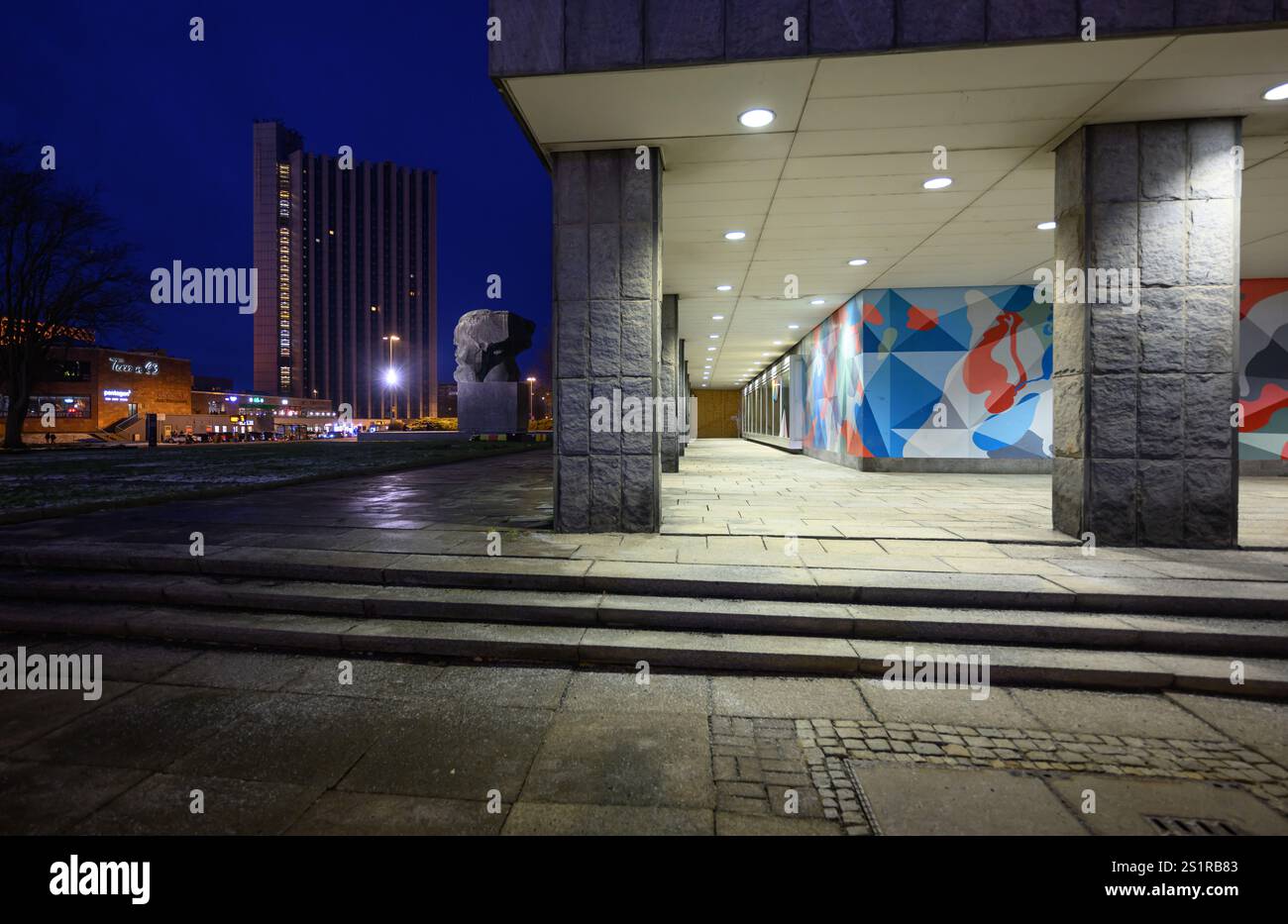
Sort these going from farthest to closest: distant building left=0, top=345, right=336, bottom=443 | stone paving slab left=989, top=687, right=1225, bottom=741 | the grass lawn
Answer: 1. distant building left=0, top=345, right=336, bottom=443
2. the grass lawn
3. stone paving slab left=989, top=687, right=1225, bottom=741

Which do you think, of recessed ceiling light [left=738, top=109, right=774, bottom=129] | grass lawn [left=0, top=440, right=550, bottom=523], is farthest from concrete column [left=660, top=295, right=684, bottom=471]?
recessed ceiling light [left=738, top=109, right=774, bottom=129]

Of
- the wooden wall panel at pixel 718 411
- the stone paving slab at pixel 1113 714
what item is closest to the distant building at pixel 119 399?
the wooden wall panel at pixel 718 411

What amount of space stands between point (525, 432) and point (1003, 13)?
28.2 m

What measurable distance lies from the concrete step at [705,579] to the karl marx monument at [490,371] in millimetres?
24586

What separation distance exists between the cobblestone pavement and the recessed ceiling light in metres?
5.46

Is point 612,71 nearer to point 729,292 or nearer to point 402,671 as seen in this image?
point 402,671

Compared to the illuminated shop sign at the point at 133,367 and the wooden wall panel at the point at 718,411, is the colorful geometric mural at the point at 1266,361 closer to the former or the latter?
the wooden wall panel at the point at 718,411

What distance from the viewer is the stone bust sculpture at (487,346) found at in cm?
2944

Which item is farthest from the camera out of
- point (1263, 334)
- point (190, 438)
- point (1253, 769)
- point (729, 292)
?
point (190, 438)

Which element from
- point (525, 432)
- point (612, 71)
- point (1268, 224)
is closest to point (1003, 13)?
point (612, 71)

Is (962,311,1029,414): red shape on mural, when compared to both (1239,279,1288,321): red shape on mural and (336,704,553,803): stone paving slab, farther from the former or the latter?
(336,704,553,803): stone paving slab

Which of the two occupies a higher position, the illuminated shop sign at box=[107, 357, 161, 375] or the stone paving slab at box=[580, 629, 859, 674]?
the illuminated shop sign at box=[107, 357, 161, 375]

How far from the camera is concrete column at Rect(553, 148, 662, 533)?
6.91m

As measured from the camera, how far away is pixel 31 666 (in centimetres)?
410
